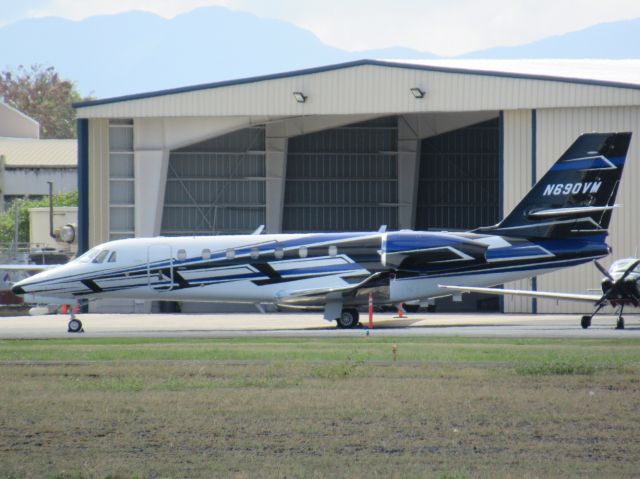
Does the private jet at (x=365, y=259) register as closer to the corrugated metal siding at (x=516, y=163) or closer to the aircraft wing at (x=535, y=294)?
the aircraft wing at (x=535, y=294)

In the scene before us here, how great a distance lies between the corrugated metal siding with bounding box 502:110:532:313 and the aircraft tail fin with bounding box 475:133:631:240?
29.4 ft

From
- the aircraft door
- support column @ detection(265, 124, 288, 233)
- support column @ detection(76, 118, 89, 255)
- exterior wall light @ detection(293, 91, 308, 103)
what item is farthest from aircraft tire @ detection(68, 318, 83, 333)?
support column @ detection(265, 124, 288, 233)

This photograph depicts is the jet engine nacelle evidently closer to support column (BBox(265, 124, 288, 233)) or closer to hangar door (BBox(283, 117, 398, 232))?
support column (BBox(265, 124, 288, 233))

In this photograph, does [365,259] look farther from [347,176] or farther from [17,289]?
[347,176]

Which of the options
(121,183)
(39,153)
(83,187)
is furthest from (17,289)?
(39,153)

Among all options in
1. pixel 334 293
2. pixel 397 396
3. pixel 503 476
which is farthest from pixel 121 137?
pixel 503 476

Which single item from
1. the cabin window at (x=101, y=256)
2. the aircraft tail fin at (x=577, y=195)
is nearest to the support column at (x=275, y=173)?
the cabin window at (x=101, y=256)

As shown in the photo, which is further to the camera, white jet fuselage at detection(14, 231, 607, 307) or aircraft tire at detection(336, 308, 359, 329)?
aircraft tire at detection(336, 308, 359, 329)

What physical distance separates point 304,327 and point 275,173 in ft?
58.8

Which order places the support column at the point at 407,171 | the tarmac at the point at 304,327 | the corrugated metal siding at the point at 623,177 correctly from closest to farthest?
the tarmac at the point at 304,327 → the corrugated metal siding at the point at 623,177 → the support column at the point at 407,171

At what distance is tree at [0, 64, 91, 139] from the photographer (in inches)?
5581

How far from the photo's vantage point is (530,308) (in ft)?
138

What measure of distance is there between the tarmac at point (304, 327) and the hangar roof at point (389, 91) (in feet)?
26.9

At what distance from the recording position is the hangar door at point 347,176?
5228 centimetres
